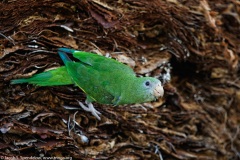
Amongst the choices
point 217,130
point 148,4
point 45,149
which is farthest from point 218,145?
point 45,149

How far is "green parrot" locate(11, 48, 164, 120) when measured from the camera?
285 centimetres

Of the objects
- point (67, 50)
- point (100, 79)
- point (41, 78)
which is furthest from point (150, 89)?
point (41, 78)

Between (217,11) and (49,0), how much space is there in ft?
5.44

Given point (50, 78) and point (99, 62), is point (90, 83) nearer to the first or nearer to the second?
point (99, 62)

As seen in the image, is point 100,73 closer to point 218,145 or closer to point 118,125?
point 118,125

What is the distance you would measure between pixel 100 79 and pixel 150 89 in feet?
1.17

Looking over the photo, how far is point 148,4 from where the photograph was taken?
130 inches

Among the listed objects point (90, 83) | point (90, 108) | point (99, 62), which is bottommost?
point (90, 108)

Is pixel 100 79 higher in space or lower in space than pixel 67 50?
lower

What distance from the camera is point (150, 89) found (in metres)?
Answer: 2.81

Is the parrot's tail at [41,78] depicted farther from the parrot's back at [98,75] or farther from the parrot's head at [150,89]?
the parrot's head at [150,89]

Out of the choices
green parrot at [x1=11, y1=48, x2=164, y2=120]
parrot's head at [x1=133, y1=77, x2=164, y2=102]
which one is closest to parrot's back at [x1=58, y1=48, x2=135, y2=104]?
green parrot at [x1=11, y1=48, x2=164, y2=120]

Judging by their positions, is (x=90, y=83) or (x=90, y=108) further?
(x=90, y=108)

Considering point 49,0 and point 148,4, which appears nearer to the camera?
point 49,0
